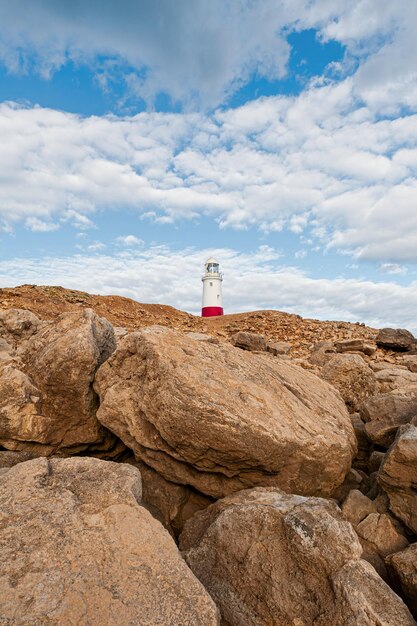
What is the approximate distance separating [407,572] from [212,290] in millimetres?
41189

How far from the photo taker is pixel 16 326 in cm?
1190

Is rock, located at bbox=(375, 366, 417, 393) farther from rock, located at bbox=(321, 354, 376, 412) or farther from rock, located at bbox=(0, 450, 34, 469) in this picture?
rock, located at bbox=(0, 450, 34, 469)

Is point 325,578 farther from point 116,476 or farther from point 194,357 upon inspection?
point 194,357

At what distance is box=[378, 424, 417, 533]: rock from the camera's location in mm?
5449

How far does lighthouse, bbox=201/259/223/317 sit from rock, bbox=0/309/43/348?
3211cm

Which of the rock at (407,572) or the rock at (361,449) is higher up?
the rock at (361,449)

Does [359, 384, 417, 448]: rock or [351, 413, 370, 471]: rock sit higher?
[359, 384, 417, 448]: rock

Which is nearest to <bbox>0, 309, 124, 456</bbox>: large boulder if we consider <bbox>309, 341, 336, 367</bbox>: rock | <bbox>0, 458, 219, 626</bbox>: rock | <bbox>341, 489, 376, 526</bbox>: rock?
<bbox>0, 458, 219, 626</bbox>: rock

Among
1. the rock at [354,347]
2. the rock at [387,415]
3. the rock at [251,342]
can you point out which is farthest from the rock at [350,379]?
the rock at [354,347]

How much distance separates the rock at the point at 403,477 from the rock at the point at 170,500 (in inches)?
86.8

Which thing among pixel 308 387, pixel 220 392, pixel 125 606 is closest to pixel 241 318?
pixel 308 387

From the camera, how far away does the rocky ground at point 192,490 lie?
3486 millimetres

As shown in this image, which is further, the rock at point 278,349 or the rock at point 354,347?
the rock at point 354,347

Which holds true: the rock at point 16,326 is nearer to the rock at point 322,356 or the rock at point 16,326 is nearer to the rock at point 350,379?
the rock at point 350,379
